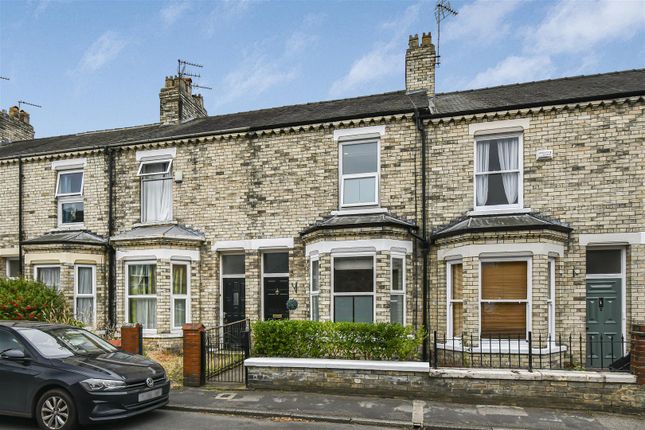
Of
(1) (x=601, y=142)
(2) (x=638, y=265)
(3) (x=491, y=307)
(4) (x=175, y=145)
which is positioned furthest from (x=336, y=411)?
(4) (x=175, y=145)

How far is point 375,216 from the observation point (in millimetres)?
11156

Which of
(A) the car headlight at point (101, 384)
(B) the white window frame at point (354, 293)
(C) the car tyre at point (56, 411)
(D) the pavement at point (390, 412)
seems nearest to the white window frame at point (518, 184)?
(B) the white window frame at point (354, 293)

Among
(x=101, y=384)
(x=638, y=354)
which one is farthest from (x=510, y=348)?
(x=101, y=384)

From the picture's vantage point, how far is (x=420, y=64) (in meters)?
13.2

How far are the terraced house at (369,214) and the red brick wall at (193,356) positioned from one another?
298 cm

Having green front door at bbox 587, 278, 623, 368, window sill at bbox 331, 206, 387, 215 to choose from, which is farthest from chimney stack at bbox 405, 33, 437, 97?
green front door at bbox 587, 278, 623, 368

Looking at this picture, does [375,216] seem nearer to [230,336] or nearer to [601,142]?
[230,336]

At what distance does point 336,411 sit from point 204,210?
24.0 feet

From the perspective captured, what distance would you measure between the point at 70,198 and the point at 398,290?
10689 mm

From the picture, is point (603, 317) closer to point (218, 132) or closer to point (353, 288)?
point (353, 288)

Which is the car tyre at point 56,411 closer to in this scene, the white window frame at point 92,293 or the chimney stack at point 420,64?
the white window frame at point 92,293

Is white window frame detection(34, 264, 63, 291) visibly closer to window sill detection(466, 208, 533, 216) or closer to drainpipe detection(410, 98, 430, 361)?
drainpipe detection(410, 98, 430, 361)

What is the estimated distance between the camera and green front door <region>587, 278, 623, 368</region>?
10039mm

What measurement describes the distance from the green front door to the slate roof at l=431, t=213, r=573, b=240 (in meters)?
1.69
